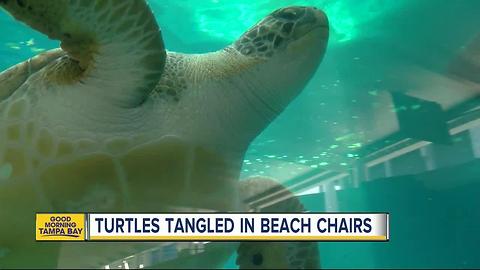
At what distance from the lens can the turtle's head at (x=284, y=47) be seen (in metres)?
1.48

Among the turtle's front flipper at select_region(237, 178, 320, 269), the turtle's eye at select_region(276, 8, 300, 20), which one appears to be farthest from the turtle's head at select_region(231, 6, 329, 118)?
the turtle's front flipper at select_region(237, 178, 320, 269)

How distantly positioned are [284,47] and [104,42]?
25.6 inches

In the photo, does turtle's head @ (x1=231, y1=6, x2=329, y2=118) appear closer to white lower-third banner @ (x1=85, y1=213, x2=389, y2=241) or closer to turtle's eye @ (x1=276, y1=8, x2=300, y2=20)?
turtle's eye @ (x1=276, y1=8, x2=300, y2=20)

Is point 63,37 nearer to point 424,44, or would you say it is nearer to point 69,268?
point 69,268

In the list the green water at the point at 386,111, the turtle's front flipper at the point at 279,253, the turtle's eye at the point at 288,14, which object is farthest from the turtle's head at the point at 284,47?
the green water at the point at 386,111

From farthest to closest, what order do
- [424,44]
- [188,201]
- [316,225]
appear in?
[424,44]
[188,201]
[316,225]

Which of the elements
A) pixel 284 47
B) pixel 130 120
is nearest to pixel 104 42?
pixel 130 120

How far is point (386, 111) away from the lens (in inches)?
128

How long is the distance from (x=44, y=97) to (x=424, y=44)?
10.1 ft

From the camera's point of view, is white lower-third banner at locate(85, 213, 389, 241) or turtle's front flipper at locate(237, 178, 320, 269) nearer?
white lower-third banner at locate(85, 213, 389, 241)

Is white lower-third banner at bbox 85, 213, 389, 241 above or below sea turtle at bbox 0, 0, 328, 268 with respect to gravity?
below

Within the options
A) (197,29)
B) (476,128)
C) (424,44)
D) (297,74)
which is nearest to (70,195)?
(297,74)

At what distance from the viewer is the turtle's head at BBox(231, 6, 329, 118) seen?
148 centimetres

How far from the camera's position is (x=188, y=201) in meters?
1.39
